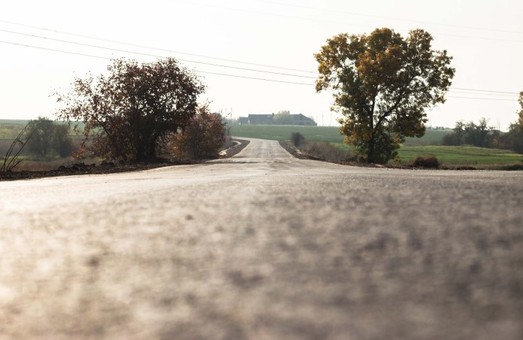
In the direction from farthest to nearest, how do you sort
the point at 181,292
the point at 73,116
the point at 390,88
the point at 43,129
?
the point at 43,129
the point at 390,88
the point at 73,116
the point at 181,292

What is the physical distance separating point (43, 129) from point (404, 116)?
76927 millimetres

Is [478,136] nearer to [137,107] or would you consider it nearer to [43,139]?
[43,139]

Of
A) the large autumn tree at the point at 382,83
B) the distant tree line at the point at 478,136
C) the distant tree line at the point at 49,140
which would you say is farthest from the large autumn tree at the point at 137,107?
the distant tree line at the point at 478,136

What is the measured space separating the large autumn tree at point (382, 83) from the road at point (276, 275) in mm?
41905

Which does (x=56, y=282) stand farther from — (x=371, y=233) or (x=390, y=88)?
(x=390, y=88)

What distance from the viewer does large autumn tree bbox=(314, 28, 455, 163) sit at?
43438 millimetres

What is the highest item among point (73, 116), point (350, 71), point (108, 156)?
point (350, 71)

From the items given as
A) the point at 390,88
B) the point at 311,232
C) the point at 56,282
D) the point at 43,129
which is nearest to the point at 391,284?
the point at 311,232

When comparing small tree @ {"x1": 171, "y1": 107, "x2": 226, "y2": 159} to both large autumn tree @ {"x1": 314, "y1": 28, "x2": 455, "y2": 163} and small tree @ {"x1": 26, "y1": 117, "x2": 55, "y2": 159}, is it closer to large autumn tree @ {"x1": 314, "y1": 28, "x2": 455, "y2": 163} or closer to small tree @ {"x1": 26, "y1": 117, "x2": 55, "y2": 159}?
large autumn tree @ {"x1": 314, "y1": 28, "x2": 455, "y2": 163}

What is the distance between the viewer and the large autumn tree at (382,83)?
43438mm

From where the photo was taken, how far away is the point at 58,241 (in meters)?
2.16

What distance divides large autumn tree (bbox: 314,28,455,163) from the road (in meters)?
41.9

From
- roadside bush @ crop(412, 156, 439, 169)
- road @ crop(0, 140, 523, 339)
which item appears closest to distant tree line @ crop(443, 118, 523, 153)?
roadside bush @ crop(412, 156, 439, 169)

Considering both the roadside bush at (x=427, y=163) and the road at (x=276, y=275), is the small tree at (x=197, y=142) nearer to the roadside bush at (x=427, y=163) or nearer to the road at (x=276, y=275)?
the roadside bush at (x=427, y=163)
